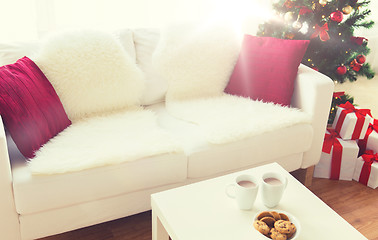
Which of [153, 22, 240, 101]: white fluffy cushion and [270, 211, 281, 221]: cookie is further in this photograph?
[153, 22, 240, 101]: white fluffy cushion

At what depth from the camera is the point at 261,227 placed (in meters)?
1.18

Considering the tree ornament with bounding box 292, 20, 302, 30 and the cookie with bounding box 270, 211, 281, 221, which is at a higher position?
the tree ornament with bounding box 292, 20, 302, 30

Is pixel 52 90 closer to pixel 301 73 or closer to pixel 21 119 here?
pixel 21 119

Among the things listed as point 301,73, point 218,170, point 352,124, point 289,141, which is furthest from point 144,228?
point 352,124

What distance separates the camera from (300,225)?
4.00 ft

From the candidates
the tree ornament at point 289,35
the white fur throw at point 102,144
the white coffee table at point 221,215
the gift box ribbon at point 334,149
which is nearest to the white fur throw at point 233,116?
the white fur throw at point 102,144

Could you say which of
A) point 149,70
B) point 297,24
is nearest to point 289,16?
point 297,24

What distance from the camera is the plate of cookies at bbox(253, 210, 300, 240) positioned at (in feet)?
3.76

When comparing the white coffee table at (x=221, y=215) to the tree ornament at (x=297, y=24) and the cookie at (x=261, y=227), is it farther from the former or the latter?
the tree ornament at (x=297, y=24)

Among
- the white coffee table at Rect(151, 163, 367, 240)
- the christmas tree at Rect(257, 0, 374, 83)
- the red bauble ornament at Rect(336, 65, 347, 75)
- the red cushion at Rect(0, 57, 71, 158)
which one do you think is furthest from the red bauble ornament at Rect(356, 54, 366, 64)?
the red cushion at Rect(0, 57, 71, 158)

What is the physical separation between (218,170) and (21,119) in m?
0.91

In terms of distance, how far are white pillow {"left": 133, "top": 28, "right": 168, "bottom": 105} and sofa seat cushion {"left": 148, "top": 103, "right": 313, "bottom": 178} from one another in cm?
16

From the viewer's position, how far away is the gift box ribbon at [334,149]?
2.26 metres

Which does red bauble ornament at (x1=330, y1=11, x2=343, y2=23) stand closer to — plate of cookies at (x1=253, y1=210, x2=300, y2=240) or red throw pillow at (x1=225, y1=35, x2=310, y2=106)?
red throw pillow at (x1=225, y1=35, x2=310, y2=106)
